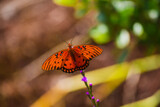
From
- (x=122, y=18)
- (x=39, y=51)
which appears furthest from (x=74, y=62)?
(x=39, y=51)

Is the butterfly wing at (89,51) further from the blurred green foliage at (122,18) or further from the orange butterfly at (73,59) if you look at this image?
the blurred green foliage at (122,18)

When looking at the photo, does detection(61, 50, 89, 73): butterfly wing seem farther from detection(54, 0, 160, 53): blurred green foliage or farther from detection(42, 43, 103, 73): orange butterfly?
detection(54, 0, 160, 53): blurred green foliage

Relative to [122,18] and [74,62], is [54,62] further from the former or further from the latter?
[122,18]

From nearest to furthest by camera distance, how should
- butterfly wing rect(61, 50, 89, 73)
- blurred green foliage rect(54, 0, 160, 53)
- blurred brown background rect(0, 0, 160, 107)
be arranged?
butterfly wing rect(61, 50, 89, 73), blurred green foliage rect(54, 0, 160, 53), blurred brown background rect(0, 0, 160, 107)

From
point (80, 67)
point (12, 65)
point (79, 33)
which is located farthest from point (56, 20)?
point (80, 67)

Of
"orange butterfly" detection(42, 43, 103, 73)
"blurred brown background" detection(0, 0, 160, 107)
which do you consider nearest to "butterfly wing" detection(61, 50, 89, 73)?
"orange butterfly" detection(42, 43, 103, 73)

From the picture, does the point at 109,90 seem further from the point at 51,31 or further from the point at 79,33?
the point at 51,31
